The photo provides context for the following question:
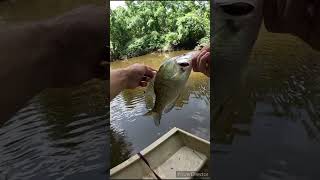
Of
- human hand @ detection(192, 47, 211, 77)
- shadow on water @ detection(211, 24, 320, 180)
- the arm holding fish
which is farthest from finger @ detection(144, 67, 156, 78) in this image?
shadow on water @ detection(211, 24, 320, 180)

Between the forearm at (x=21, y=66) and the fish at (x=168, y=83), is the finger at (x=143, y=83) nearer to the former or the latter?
the fish at (x=168, y=83)

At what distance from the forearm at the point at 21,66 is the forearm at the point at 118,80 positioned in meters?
0.18

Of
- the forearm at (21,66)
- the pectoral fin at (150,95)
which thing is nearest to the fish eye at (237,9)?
the pectoral fin at (150,95)

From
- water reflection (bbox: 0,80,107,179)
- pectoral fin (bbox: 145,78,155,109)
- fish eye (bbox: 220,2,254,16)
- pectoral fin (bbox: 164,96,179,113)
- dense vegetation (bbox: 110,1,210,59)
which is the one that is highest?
fish eye (bbox: 220,2,254,16)

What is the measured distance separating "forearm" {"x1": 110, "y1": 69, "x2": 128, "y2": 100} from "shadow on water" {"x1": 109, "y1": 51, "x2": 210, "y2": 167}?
2 centimetres

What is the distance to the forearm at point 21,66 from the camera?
93 cm

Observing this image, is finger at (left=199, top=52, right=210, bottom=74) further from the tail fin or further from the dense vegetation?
the tail fin

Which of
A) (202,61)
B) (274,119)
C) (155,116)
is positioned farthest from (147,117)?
(274,119)

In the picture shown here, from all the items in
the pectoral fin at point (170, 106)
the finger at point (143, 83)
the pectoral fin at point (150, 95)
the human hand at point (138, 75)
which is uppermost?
the human hand at point (138, 75)

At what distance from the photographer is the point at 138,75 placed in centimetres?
91

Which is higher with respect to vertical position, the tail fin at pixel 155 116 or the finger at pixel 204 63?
the finger at pixel 204 63

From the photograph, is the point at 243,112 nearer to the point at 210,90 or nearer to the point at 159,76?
the point at 210,90

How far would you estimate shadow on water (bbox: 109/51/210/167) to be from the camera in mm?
917

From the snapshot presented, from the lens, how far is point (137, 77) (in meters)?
0.90
